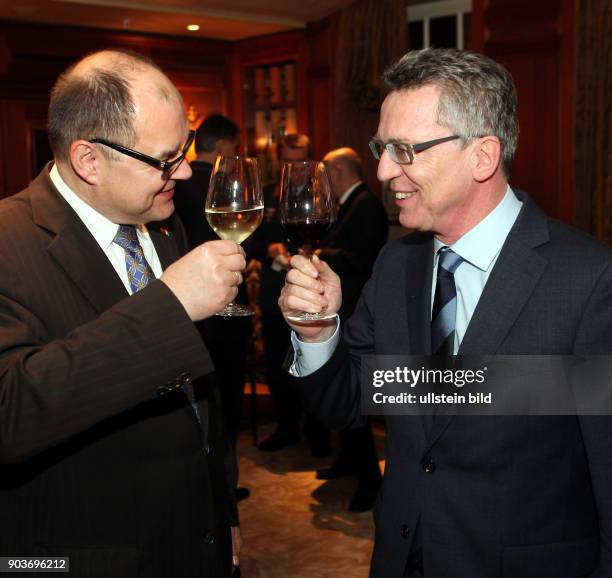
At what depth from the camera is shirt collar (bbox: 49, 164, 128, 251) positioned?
1714mm

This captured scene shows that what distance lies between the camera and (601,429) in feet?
5.05

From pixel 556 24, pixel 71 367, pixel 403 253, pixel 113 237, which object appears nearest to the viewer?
pixel 71 367

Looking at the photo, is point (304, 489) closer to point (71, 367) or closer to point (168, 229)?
point (168, 229)

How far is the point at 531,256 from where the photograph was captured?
166 centimetres

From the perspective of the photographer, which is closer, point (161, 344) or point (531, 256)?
point (161, 344)

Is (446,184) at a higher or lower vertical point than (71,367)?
higher

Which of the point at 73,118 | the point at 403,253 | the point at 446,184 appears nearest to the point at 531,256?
the point at 446,184

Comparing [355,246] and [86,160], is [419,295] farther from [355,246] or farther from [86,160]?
[355,246]

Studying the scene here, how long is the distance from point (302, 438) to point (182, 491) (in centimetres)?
390

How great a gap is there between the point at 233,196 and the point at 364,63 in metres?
5.59

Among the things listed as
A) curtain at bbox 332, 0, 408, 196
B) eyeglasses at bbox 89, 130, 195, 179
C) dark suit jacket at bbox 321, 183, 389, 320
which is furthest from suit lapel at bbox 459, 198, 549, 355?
curtain at bbox 332, 0, 408, 196

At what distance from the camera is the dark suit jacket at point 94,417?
1364mm

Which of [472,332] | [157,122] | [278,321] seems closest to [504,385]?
[472,332]

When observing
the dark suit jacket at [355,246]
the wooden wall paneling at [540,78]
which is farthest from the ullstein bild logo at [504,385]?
the wooden wall paneling at [540,78]
